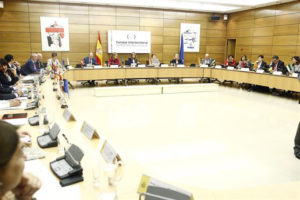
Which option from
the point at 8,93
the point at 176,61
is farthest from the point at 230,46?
the point at 8,93

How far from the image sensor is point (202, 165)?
310 centimetres

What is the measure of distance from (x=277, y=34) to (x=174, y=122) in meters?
7.47

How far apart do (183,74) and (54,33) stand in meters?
5.36

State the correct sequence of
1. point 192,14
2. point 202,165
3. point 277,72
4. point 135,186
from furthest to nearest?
point 192,14
point 277,72
point 202,165
point 135,186

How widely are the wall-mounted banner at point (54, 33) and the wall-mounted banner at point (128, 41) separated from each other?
180 cm

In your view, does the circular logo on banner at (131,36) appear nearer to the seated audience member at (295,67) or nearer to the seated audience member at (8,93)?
the seated audience member at (295,67)

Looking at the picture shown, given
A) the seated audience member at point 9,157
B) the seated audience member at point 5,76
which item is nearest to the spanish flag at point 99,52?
the seated audience member at point 5,76

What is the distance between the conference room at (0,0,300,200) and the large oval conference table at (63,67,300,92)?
38mm

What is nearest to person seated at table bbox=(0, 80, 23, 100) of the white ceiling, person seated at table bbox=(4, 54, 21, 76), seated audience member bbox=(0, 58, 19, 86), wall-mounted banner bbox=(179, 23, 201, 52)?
seated audience member bbox=(0, 58, 19, 86)

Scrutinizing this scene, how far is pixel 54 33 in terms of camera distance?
998 centimetres

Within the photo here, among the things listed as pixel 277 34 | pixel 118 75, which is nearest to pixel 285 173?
pixel 118 75

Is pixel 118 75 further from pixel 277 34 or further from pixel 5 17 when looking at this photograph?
pixel 277 34

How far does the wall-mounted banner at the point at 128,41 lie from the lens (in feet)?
35.1

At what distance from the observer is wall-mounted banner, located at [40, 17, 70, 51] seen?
9858 millimetres
